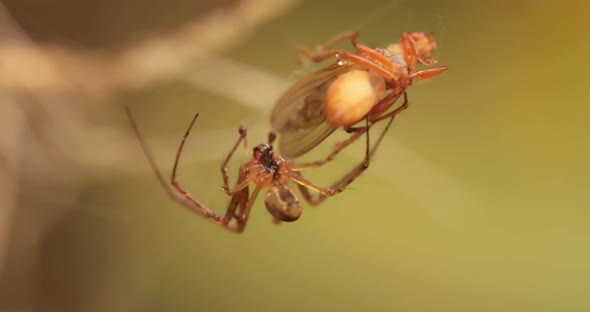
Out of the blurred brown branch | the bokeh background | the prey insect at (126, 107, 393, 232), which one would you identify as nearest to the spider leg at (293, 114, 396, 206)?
the prey insect at (126, 107, 393, 232)

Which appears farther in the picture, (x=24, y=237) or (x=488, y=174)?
(x=24, y=237)

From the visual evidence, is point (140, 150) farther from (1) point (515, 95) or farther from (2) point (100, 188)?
(1) point (515, 95)

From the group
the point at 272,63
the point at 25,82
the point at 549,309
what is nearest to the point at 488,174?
the point at 549,309

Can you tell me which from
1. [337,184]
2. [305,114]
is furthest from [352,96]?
[337,184]

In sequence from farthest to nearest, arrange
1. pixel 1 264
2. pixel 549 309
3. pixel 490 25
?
pixel 1 264 < pixel 490 25 < pixel 549 309

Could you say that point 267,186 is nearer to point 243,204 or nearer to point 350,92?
point 243,204

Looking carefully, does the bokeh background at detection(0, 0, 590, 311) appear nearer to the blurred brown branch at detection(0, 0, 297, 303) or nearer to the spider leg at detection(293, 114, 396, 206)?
the blurred brown branch at detection(0, 0, 297, 303)

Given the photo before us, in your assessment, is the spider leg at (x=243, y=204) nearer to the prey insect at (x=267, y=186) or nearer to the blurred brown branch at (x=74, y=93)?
the prey insect at (x=267, y=186)
